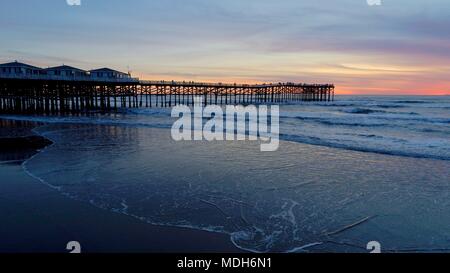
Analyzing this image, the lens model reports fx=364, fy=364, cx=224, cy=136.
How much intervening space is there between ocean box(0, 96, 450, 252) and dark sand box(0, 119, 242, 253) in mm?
361

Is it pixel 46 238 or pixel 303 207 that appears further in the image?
pixel 303 207

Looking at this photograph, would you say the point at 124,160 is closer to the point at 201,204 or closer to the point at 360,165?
the point at 201,204

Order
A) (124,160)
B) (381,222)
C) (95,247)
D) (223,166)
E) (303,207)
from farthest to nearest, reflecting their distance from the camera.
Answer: (124,160) < (223,166) < (303,207) < (381,222) < (95,247)

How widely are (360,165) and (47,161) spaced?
1118 centimetres

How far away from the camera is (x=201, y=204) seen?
8.22 m

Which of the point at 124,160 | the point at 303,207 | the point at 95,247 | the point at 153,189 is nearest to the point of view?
the point at 95,247

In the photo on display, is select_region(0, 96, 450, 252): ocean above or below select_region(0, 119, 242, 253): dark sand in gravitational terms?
below

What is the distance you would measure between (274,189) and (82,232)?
4910 mm

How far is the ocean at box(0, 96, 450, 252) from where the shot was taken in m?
6.63

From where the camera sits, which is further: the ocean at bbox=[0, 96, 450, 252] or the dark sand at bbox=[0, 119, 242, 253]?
the ocean at bbox=[0, 96, 450, 252]

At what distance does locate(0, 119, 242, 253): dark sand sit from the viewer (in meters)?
5.81

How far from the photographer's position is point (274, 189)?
374 inches
